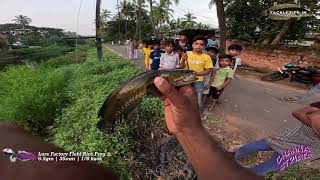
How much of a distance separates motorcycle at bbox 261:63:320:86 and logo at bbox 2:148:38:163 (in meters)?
9.78

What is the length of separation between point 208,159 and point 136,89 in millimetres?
761

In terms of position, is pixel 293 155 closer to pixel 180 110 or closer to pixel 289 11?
pixel 180 110

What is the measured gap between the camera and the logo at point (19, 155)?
1820mm

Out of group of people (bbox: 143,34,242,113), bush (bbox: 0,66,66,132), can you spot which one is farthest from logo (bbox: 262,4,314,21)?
bush (bbox: 0,66,66,132)

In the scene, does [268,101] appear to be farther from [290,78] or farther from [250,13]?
[250,13]

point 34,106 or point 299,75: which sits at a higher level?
point 299,75

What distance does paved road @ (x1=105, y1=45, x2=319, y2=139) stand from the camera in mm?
6055

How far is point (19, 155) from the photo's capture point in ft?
6.08

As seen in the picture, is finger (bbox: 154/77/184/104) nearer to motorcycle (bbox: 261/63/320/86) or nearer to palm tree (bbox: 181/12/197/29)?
motorcycle (bbox: 261/63/320/86)

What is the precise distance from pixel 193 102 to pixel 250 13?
56.6 ft

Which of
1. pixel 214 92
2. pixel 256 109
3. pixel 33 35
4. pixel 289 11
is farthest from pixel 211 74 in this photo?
pixel 33 35

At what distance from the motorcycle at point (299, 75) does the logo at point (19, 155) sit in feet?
32.1

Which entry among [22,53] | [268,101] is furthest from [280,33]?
[22,53]

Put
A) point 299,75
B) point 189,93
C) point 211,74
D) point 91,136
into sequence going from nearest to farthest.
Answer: point 189,93, point 91,136, point 211,74, point 299,75
